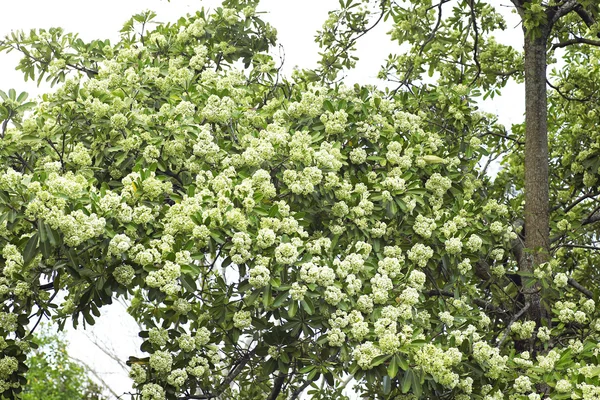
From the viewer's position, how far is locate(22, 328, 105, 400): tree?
13.0 meters

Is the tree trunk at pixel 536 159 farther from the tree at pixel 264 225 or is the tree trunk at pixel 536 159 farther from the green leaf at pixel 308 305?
the green leaf at pixel 308 305

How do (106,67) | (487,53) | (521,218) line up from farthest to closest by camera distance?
(487,53), (521,218), (106,67)

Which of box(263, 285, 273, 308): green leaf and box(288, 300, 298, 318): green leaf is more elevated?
box(263, 285, 273, 308): green leaf

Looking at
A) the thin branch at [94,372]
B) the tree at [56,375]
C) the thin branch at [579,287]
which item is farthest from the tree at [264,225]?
the tree at [56,375]

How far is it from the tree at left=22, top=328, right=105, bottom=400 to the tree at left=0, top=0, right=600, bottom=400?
26.2ft

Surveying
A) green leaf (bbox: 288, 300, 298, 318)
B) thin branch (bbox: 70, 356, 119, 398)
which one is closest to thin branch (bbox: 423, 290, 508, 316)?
green leaf (bbox: 288, 300, 298, 318)

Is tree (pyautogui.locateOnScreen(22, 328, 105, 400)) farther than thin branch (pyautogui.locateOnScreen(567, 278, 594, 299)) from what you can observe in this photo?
Yes

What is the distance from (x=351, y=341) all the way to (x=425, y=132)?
6.97 feet

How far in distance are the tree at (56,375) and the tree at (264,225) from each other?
7992 millimetres

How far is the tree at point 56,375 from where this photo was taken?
12992 mm

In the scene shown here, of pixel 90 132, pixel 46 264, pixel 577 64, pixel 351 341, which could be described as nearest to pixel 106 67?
pixel 90 132

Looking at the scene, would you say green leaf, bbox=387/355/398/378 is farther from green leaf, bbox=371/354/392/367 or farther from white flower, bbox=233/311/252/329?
white flower, bbox=233/311/252/329

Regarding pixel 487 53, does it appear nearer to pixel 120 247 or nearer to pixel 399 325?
pixel 399 325

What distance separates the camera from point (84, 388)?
13547 mm
